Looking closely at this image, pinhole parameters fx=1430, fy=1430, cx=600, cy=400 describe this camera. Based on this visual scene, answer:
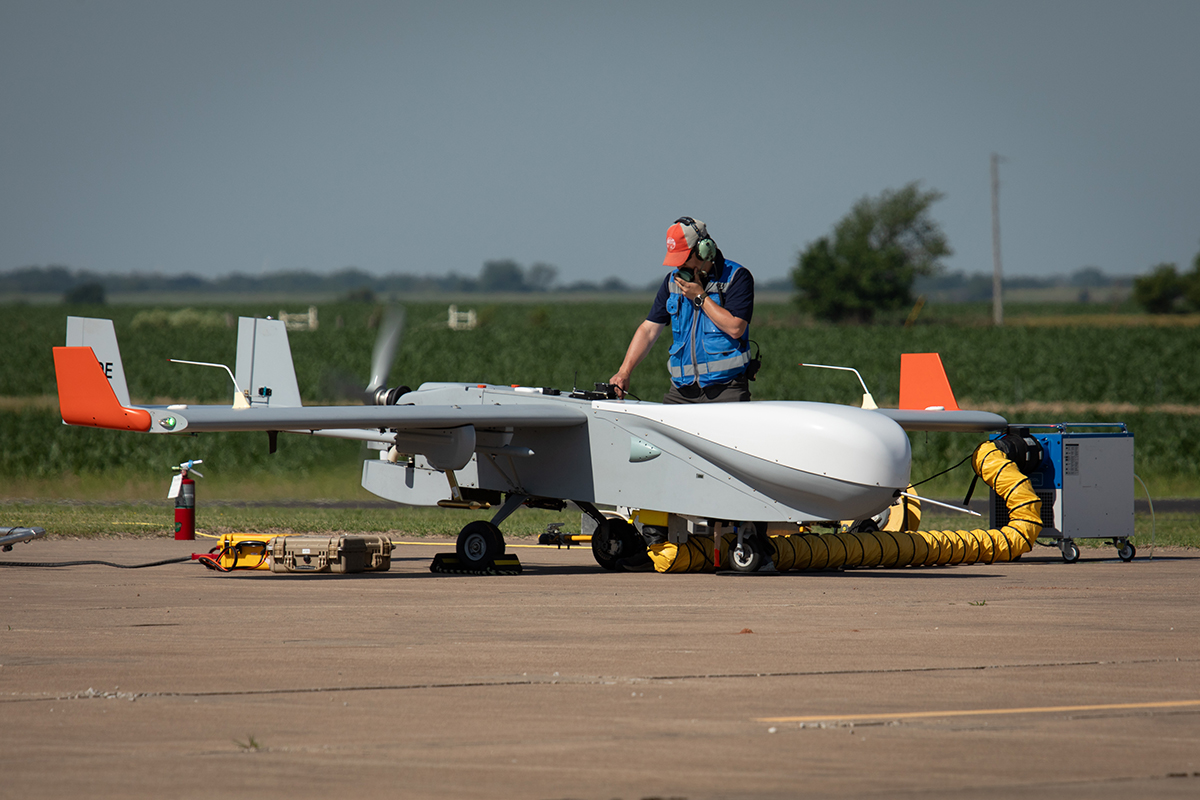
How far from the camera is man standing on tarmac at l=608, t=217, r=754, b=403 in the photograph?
13.1 metres

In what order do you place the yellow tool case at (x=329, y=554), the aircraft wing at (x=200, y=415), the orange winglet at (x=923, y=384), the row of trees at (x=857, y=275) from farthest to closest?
the row of trees at (x=857, y=275) < the orange winglet at (x=923, y=384) < the yellow tool case at (x=329, y=554) < the aircraft wing at (x=200, y=415)

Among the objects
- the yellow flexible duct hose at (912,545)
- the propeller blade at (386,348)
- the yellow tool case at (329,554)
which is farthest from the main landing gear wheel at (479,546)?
the propeller blade at (386,348)

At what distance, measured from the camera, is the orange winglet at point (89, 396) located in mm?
12273

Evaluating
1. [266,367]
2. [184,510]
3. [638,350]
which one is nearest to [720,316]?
[638,350]

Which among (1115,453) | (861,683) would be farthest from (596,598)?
(1115,453)

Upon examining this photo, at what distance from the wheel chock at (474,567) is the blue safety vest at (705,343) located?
2.43 metres

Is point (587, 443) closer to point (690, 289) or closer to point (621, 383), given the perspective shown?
point (621, 383)

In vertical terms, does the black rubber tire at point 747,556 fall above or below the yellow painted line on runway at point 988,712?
Result: above

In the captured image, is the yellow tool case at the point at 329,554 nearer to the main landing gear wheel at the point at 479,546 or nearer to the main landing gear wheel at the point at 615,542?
the main landing gear wheel at the point at 479,546

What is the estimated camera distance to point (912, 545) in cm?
1448

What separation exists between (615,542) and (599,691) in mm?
7537

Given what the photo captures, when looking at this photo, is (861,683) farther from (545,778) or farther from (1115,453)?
(1115,453)

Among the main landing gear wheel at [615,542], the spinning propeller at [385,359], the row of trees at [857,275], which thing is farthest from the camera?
the row of trees at [857,275]

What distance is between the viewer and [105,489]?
27.0 m
